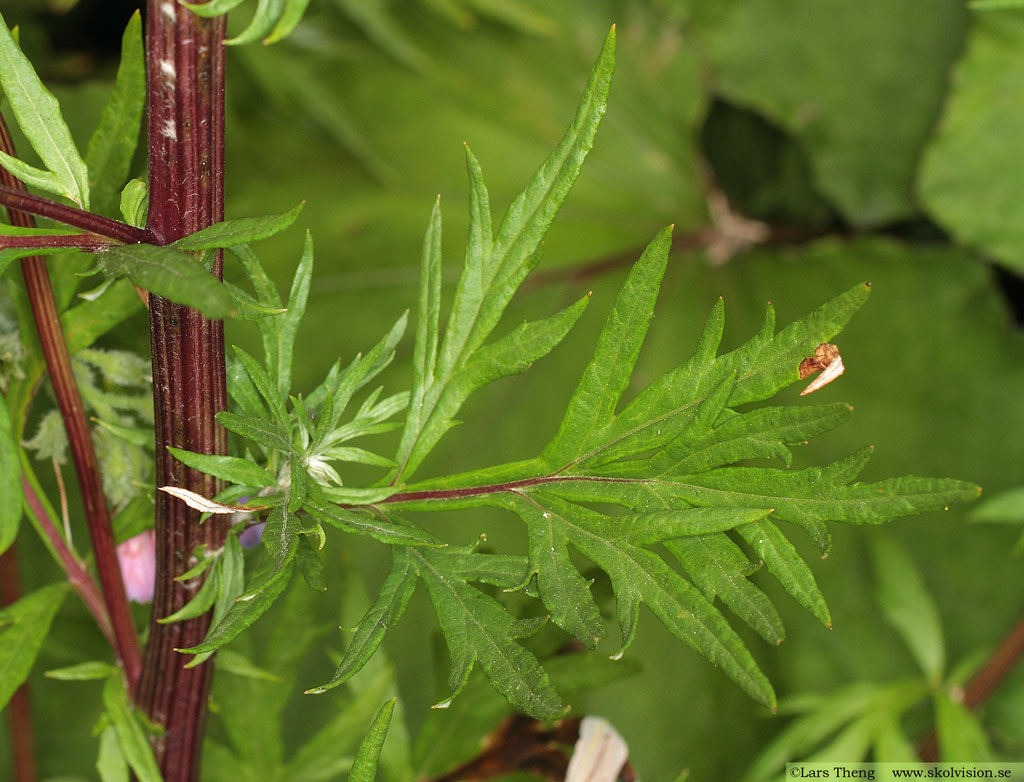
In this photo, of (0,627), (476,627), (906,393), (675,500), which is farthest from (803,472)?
(906,393)

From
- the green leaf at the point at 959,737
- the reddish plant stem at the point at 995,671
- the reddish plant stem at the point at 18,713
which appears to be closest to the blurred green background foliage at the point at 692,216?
the reddish plant stem at the point at 995,671

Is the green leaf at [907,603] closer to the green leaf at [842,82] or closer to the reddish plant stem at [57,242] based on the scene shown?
the green leaf at [842,82]

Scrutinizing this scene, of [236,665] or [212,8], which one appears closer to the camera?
[212,8]

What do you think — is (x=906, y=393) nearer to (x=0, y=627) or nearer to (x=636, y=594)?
(x=636, y=594)

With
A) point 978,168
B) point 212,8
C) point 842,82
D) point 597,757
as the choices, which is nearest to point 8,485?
point 212,8

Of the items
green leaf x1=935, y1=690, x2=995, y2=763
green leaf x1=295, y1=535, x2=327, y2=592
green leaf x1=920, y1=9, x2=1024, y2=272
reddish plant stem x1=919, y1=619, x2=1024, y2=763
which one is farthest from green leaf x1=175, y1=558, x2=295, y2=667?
green leaf x1=920, y1=9, x2=1024, y2=272

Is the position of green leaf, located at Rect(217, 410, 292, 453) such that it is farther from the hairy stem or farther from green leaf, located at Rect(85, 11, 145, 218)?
green leaf, located at Rect(85, 11, 145, 218)

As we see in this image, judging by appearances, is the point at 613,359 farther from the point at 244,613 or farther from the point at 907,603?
the point at 907,603
